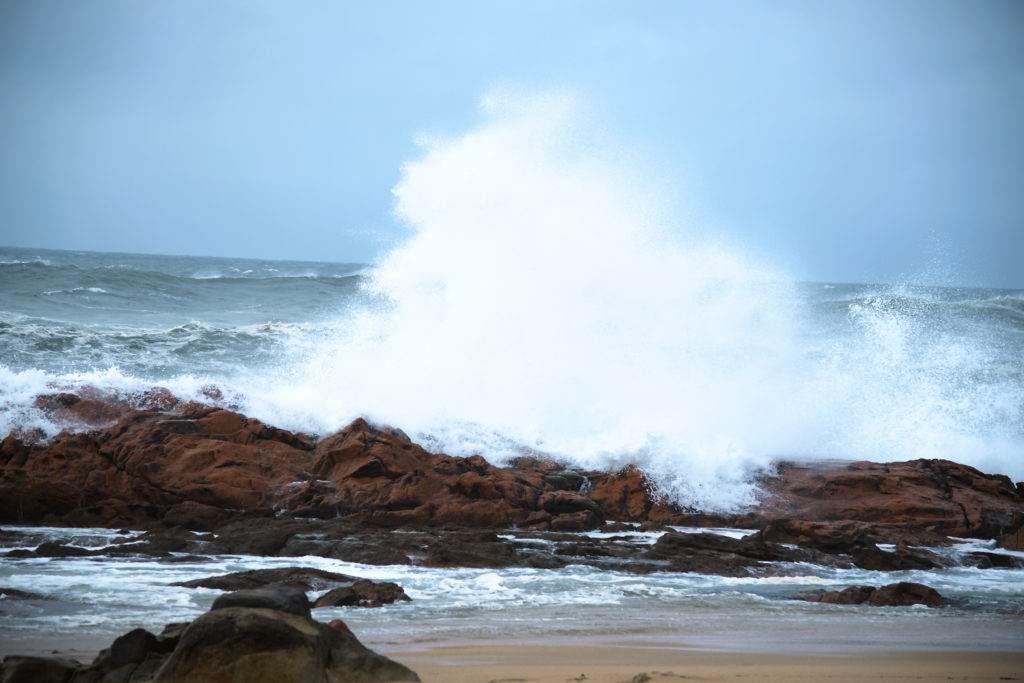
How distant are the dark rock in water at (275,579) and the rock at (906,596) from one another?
3685mm

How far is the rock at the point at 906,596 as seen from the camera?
20.1 ft

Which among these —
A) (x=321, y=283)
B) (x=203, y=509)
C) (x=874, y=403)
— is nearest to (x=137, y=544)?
(x=203, y=509)

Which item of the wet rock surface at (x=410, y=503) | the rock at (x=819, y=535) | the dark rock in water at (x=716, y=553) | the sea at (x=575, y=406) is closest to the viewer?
the sea at (x=575, y=406)

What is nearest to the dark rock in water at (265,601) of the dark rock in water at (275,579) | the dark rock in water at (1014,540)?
the dark rock in water at (275,579)

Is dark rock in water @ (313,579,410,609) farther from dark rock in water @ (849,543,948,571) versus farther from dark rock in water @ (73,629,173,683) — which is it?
dark rock in water @ (849,543,948,571)

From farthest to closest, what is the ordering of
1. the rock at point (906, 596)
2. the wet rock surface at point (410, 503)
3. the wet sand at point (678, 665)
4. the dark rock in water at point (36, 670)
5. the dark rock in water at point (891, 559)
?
the dark rock in water at point (891, 559) → the wet rock surface at point (410, 503) → the rock at point (906, 596) → the wet sand at point (678, 665) → the dark rock in water at point (36, 670)

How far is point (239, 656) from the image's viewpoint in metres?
2.95

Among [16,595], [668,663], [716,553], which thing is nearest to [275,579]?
[16,595]

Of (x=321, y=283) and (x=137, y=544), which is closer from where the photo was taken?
(x=137, y=544)

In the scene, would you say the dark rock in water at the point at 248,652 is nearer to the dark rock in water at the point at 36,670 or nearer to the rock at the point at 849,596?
the dark rock in water at the point at 36,670

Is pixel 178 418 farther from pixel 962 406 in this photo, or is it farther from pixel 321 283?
pixel 321 283

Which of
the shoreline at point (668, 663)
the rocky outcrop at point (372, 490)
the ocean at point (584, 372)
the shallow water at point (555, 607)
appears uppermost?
the ocean at point (584, 372)

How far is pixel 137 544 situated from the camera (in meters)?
7.22

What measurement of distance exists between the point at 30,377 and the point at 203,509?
3862 millimetres
